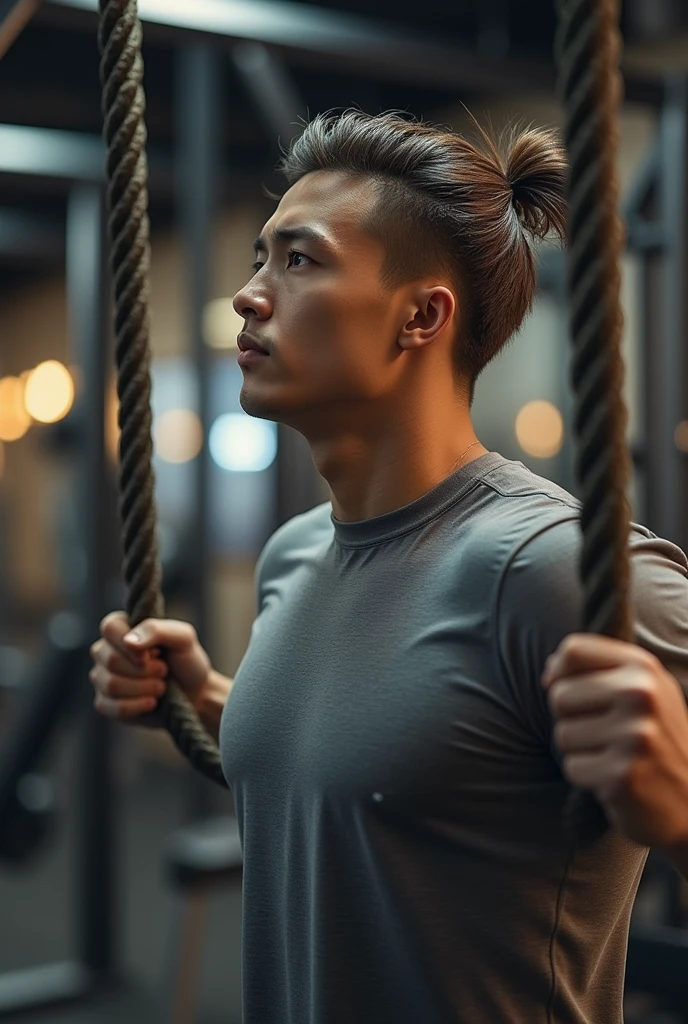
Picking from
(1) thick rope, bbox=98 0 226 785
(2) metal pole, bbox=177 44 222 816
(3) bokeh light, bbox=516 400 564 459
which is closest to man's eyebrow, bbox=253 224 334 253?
(1) thick rope, bbox=98 0 226 785

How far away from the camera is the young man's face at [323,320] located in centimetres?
92

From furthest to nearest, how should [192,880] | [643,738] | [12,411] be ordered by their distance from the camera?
[12,411], [192,880], [643,738]

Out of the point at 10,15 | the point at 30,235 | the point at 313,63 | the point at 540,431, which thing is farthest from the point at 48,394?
the point at 10,15

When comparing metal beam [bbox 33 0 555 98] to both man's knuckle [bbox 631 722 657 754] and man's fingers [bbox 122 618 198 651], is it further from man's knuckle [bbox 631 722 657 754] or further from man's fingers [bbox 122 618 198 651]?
man's knuckle [bbox 631 722 657 754]

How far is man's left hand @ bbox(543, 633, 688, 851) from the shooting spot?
1.96 feet

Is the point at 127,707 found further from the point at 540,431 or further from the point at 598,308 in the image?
the point at 540,431

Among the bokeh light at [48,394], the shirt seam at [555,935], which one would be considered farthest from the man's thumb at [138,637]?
the bokeh light at [48,394]

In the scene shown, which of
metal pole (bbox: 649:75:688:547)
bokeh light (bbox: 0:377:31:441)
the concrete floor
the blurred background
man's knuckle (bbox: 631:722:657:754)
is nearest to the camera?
man's knuckle (bbox: 631:722:657:754)

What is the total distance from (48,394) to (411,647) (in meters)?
5.13

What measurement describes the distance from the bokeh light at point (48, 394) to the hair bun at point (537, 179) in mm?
4914

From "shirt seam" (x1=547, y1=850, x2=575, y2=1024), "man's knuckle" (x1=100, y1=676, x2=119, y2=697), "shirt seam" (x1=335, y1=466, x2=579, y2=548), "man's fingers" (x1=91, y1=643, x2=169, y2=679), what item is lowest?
"shirt seam" (x1=547, y1=850, x2=575, y2=1024)

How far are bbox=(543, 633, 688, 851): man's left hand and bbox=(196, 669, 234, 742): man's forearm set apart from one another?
573 millimetres

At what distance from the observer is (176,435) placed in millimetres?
6008

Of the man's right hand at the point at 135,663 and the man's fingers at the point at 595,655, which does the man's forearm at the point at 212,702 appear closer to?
the man's right hand at the point at 135,663
